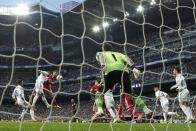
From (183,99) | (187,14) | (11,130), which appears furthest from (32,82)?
(11,130)

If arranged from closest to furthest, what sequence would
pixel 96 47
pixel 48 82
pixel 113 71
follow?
pixel 113 71 → pixel 48 82 → pixel 96 47

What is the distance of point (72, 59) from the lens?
3091 cm

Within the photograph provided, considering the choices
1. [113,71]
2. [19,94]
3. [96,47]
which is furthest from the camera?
[96,47]

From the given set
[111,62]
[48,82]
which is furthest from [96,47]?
[111,62]

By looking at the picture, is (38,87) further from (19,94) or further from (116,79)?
(116,79)

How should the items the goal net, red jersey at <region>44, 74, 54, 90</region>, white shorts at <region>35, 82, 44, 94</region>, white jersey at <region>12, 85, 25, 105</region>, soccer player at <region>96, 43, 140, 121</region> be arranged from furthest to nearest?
the goal net
red jersey at <region>44, 74, 54, 90</region>
white jersey at <region>12, 85, 25, 105</region>
white shorts at <region>35, 82, 44, 94</region>
soccer player at <region>96, 43, 140, 121</region>

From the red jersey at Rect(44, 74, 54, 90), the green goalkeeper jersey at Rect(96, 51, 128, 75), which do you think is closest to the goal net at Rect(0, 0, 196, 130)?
the red jersey at Rect(44, 74, 54, 90)

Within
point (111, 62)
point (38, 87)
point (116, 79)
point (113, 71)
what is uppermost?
point (38, 87)

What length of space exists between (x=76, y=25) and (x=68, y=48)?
4025mm

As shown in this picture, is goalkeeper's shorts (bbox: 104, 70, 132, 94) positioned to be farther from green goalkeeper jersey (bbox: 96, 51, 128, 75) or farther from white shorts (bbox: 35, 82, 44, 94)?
white shorts (bbox: 35, 82, 44, 94)

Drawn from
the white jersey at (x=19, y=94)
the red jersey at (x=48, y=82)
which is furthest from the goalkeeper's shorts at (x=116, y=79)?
the red jersey at (x=48, y=82)

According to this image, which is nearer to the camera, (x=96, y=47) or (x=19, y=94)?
(x=19, y=94)

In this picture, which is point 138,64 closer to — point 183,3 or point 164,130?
point 183,3

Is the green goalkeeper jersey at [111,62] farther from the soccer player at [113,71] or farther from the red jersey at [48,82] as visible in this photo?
the red jersey at [48,82]
